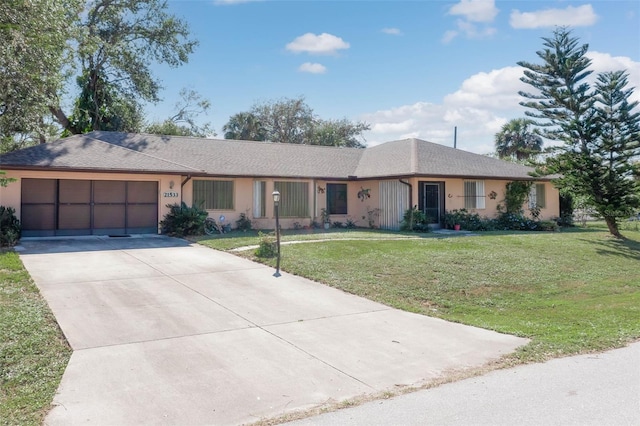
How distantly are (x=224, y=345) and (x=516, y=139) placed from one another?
99.2ft

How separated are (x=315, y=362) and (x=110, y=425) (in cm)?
228

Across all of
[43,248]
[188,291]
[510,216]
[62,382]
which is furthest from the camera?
[510,216]

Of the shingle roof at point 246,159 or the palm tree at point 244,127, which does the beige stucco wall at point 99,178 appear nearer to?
the shingle roof at point 246,159

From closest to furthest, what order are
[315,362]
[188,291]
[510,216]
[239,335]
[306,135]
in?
[315,362] < [239,335] < [188,291] < [510,216] < [306,135]

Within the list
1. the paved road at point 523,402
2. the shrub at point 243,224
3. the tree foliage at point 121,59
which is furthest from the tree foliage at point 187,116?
the paved road at point 523,402

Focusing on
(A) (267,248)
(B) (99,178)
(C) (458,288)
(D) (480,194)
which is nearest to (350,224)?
(D) (480,194)

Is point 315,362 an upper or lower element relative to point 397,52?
lower

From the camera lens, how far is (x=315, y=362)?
17.5 ft

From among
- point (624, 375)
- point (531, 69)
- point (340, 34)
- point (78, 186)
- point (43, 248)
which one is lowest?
point (624, 375)

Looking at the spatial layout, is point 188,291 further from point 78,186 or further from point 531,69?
point 531,69

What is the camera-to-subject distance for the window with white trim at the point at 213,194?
1753 cm

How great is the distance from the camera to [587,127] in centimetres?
1616

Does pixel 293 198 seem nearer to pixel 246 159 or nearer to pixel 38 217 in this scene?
pixel 246 159

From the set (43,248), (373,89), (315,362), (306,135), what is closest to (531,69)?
(373,89)
